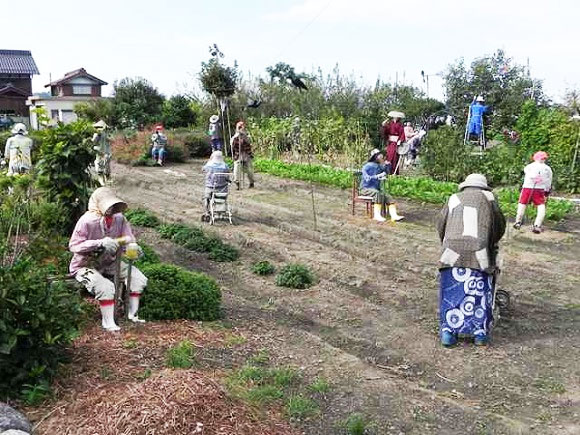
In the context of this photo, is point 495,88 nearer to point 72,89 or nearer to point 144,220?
point 144,220

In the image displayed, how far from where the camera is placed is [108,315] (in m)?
5.93

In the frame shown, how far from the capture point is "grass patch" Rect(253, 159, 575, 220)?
40.7 ft

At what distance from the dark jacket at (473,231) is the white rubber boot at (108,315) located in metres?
3.16

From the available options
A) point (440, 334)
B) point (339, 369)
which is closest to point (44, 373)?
point (339, 369)

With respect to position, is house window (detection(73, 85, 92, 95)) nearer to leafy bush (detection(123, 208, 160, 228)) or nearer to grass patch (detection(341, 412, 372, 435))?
leafy bush (detection(123, 208, 160, 228))

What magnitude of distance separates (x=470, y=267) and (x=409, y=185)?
865 cm

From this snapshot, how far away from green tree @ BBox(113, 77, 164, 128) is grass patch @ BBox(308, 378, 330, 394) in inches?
1011

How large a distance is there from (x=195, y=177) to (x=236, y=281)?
10140 mm

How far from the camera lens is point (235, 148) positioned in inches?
616

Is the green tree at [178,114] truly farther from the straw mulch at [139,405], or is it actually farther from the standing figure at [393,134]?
the straw mulch at [139,405]

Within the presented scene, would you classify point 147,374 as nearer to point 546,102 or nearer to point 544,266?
point 544,266

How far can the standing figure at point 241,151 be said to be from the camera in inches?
604

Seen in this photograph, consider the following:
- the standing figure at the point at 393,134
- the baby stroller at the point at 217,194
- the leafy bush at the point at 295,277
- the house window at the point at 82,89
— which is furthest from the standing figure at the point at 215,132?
the house window at the point at 82,89

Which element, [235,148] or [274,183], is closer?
[235,148]
